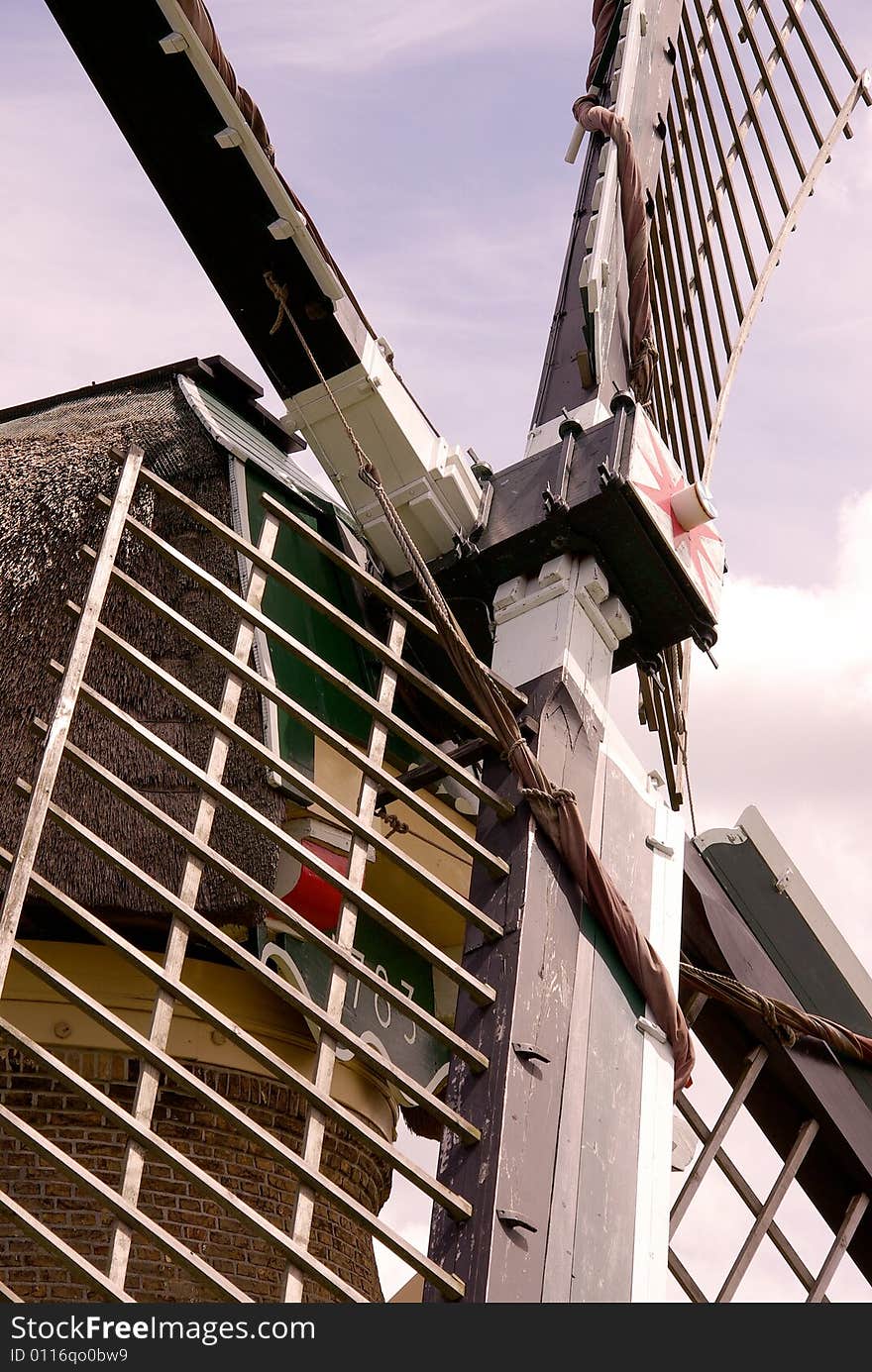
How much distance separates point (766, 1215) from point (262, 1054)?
2395mm

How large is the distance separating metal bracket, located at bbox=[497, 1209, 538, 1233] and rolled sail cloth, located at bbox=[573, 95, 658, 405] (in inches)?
102

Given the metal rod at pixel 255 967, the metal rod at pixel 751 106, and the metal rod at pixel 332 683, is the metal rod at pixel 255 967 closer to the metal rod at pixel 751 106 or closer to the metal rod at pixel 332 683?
the metal rod at pixel 332 683

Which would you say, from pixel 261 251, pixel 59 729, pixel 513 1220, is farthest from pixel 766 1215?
pixel 261 251

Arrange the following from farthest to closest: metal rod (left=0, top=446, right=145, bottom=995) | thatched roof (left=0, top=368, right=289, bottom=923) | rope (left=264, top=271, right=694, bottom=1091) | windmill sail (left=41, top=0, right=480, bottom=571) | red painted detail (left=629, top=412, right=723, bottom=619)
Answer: red painted detail (left=629, top=412, right=723, bottom=619) < thatched roof (left=0, top=368, right=289, bottom=923) < windmill sail (left=41, top=0, right=480, bottom=571) < rope (left=264, top=271, right=694, bottom=1091) < metal rod (left=0, top=446, right=145, bottom=995)

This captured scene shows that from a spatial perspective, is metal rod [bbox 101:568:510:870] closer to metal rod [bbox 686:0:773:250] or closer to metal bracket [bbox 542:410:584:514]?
metal bracket [bbox 542:410:584:514]

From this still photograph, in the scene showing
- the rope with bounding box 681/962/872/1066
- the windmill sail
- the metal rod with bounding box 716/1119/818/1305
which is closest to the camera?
the windmill sail

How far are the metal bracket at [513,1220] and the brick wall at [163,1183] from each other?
4.07 ft

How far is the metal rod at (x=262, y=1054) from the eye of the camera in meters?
3.31

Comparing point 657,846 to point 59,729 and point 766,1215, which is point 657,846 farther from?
point 59,729

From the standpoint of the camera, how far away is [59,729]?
3396 millimetres

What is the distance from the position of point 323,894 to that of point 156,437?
1.33 metres

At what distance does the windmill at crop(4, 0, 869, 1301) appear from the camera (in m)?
3.44

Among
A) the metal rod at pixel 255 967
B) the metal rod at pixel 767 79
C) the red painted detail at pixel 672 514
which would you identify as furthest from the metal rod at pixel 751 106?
the metal rod at pixel 255 967

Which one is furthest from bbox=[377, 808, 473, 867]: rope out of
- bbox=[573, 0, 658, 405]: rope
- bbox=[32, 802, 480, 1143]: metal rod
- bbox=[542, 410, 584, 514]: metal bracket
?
bbox=[573, 0, 658, 405]: rope
